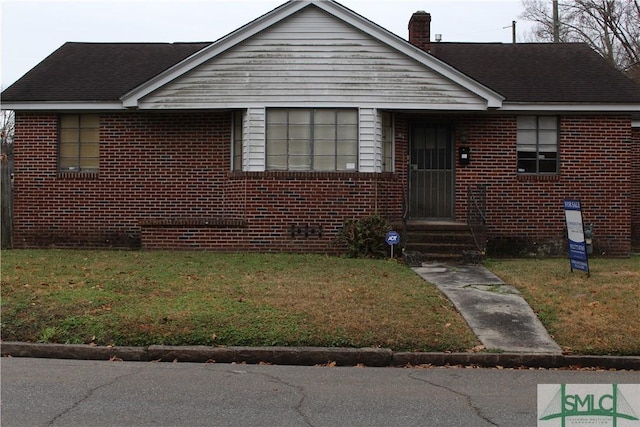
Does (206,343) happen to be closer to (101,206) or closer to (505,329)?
(505,329)

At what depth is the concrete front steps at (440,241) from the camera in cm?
1376

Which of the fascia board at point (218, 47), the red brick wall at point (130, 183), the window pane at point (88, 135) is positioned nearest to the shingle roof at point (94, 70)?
the red brick wall at point (130, 183)

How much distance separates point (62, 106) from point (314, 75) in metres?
5.94

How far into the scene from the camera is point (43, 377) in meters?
6.67

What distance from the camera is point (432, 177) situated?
636 inches

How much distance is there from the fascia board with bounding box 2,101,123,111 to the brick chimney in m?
7.61

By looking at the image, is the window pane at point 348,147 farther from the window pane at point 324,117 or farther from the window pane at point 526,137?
the window pane at point 526,137

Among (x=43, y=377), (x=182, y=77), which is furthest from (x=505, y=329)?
(x=182, y=77)

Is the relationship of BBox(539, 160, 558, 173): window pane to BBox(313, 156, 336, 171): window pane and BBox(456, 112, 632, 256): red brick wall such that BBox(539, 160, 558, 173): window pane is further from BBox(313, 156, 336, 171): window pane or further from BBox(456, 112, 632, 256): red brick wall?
BBox(313, 156, 336, 171): window pane

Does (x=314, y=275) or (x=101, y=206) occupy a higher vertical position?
(x=101, y=206)

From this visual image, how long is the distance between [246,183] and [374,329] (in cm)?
757

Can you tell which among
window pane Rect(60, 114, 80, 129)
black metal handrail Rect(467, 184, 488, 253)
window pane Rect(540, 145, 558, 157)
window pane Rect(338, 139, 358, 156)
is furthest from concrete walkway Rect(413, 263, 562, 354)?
window pane Rect(60, 114, 80, 129)

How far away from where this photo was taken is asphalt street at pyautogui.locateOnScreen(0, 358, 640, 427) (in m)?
5.40

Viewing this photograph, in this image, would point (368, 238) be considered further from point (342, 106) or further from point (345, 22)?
point (345, 22)
